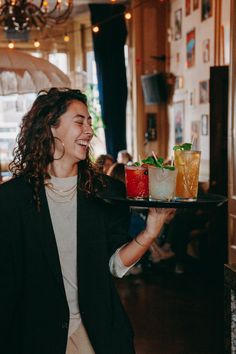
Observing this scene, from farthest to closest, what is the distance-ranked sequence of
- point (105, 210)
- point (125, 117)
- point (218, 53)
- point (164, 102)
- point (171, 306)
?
point (125, 117), point (164, 102), point (218, 53), point (171, 306), point (105, 210)

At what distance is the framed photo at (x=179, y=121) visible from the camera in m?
7.37

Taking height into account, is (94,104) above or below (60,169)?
above

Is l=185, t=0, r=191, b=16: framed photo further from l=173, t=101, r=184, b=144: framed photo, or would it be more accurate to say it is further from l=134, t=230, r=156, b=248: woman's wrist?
l=134, t=230, r=156, b=248: woman's wrist

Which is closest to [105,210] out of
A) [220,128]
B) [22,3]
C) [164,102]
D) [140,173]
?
[140,173]

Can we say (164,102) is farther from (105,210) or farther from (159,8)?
(105,210)

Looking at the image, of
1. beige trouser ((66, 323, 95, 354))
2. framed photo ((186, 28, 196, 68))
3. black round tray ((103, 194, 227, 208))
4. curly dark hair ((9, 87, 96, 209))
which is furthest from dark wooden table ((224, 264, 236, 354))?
framed photo ((186, 28, 196, 68))

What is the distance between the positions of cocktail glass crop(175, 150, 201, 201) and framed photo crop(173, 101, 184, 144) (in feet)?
19.1

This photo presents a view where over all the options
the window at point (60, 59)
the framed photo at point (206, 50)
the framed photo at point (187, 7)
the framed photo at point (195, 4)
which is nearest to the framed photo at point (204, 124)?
the framed photo at point (206, 50)

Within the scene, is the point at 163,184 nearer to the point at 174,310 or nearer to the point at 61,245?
the point at 61,245

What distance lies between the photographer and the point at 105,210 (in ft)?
5.93

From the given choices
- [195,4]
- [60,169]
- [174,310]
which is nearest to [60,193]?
[60,169]

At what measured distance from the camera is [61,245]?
172cm

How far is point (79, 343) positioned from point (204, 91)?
514 centimetres

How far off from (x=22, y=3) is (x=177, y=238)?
2898mm
